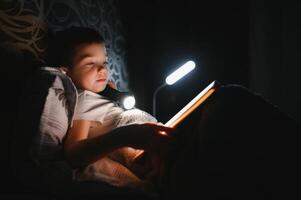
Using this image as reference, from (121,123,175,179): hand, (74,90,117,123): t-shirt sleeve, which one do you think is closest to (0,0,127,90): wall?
(74,90,117,123): t-shirt sleeve

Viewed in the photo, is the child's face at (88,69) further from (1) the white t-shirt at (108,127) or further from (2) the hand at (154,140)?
(2) the hand at (154,140)

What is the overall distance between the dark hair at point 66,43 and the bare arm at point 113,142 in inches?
18.7

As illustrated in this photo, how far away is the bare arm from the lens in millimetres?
964

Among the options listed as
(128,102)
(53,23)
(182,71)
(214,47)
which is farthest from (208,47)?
(53,23)

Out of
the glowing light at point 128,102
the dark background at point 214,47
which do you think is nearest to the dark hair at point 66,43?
the glowing light at point 128,102

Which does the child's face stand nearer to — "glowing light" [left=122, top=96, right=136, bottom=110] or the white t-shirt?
the white t-shirt

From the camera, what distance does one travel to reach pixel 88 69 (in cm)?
142

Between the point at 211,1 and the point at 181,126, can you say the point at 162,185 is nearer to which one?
the point at 181,126

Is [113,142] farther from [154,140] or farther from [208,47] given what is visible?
[208,47]

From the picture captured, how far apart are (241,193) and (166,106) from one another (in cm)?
170

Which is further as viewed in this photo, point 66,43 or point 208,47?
point 208,47

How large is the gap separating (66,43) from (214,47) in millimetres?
1300

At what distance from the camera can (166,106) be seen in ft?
8.16

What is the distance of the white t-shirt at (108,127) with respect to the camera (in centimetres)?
103
